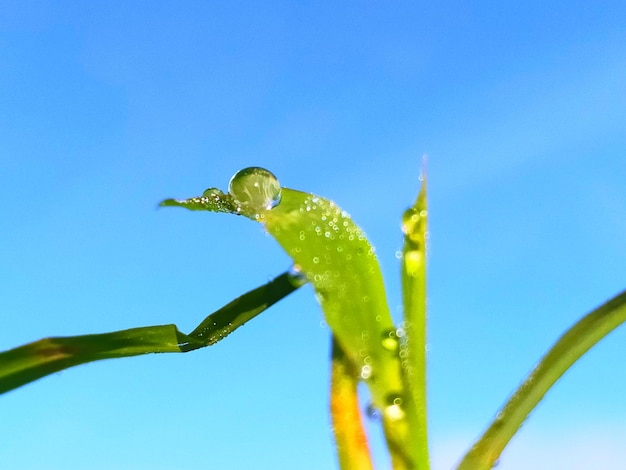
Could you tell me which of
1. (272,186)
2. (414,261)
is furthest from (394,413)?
(272,186)

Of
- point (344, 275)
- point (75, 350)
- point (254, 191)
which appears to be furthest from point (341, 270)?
point (75, 350)

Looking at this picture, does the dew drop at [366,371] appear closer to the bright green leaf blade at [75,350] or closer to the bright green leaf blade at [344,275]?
the bright green leaf blade at [344,275]

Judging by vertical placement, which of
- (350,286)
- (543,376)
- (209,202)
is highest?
(209,202)

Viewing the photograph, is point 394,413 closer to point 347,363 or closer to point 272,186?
point 347,363

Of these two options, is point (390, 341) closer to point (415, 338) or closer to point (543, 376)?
point (415, 338)

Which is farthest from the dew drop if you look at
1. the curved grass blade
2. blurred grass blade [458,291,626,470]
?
blurred grass blade [458,291,626,470]

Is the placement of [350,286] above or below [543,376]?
above
